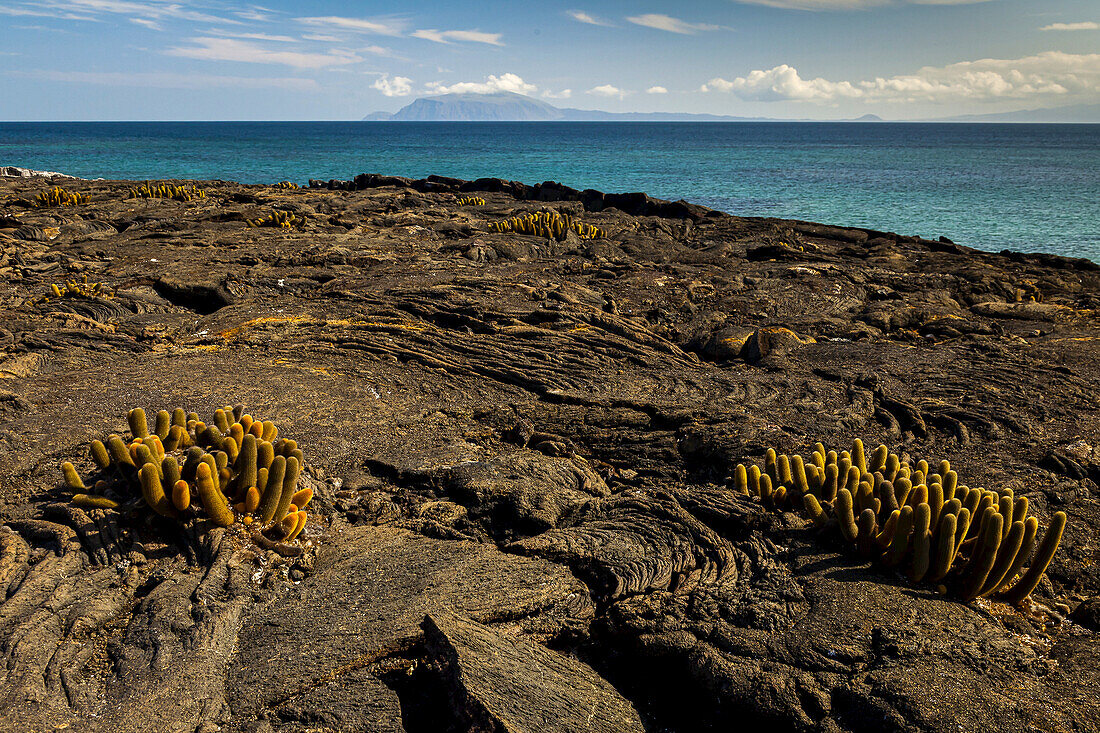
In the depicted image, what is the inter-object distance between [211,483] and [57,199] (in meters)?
24.5

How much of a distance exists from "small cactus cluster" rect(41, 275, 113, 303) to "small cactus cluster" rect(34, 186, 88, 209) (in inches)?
549

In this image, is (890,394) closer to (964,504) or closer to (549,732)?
(964,504)

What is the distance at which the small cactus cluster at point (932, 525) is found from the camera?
15.4 ft

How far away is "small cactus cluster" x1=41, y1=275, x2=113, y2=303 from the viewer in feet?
38.1

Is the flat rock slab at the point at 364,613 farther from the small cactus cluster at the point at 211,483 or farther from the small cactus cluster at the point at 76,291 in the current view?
the small cactus cluster at the point at 76,291

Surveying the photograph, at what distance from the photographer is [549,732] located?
360 cm

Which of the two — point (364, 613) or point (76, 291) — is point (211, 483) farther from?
point (76, 291)

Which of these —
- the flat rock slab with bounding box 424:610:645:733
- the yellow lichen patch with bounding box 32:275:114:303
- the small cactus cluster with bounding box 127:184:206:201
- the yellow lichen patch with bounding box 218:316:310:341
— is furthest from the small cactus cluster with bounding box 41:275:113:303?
the small cactus cluster with bounding box 127:184:206:201

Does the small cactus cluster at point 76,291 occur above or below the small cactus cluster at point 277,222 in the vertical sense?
below

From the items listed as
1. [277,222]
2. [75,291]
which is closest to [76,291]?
[75,291]

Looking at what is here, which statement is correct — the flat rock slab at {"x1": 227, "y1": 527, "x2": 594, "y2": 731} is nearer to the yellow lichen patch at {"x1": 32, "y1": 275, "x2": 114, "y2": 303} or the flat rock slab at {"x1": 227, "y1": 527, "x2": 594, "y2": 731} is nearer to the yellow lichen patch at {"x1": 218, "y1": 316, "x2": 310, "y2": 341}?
the yellow lichen patch at {"x1": 218, "y1": 316, "x2": 310, "y2": 341}

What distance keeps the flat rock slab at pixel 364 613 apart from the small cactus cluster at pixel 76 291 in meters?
9.15

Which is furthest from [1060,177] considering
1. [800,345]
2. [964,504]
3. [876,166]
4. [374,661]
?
[374,661]

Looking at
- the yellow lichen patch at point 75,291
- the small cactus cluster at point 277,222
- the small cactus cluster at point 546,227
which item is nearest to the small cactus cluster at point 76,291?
the yellow lichen patch at point 75,291
